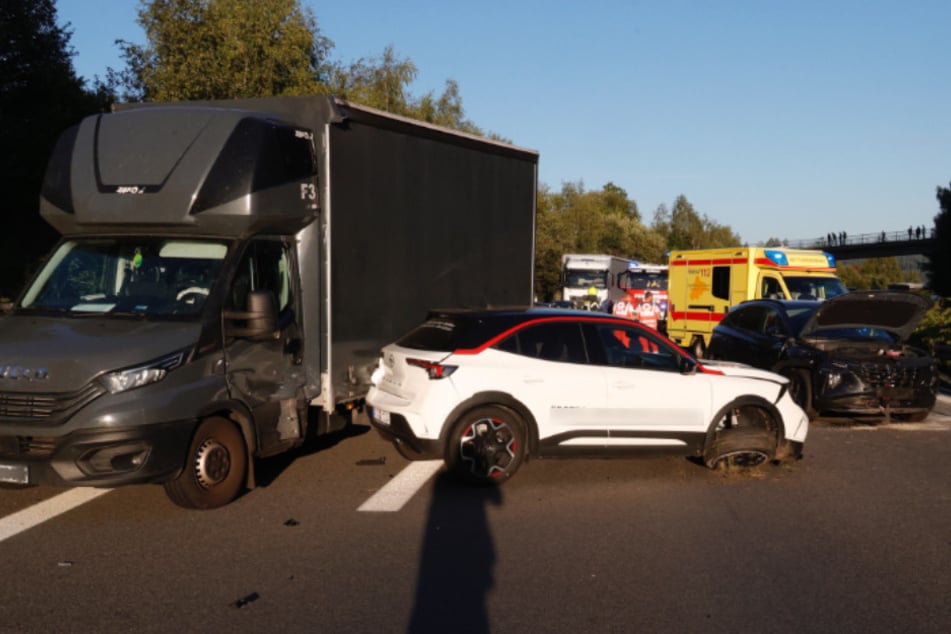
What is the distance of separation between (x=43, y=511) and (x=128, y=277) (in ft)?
6.49

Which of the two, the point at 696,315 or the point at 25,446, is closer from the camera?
the point at 25,446

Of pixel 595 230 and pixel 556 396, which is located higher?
pixel 595 230

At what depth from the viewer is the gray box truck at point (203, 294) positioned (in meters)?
5.96

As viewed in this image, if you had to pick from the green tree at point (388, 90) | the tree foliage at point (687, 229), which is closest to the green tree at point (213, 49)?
the green tree at point (388, 90)

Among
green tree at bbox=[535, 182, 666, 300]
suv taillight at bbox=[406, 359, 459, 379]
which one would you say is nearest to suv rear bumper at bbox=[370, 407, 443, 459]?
suv taillight at bbox=[406, 359, 459, 379]

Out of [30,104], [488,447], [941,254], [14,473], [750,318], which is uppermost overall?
[30,104]

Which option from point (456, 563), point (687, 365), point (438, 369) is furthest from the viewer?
point (687, 365)

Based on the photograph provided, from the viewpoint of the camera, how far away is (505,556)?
5863 mm

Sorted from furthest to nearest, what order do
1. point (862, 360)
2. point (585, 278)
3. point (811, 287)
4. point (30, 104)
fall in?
point (585, 278), point (30, 104), point (811, 287), point (862, 360)

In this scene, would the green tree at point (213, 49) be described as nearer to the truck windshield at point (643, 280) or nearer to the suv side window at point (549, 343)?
the truck windshield at point (643, 280)

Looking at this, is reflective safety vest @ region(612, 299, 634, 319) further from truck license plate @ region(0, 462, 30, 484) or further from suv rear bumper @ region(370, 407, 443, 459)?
truck license plate @ region(0, 462, 30, 484)

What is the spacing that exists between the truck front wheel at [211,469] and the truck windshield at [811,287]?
46.9 feet

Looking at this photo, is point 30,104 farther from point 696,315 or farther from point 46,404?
point 46,404

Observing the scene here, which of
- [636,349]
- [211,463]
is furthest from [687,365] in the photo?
[211,463]
